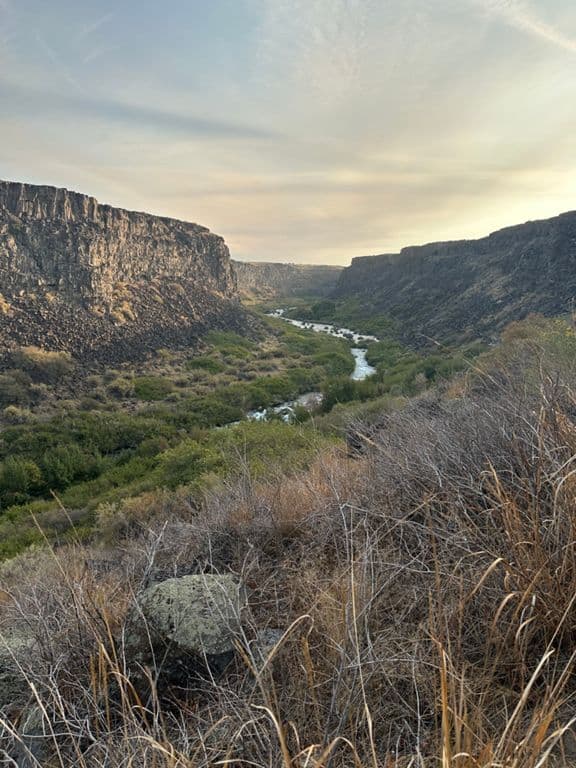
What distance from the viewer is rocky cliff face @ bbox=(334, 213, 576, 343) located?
3716cm

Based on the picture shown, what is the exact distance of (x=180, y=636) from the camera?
85.4 inches

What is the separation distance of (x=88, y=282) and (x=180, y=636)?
42.6 m

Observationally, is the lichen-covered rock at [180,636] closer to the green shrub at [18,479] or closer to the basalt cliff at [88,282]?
the green shrub at [18,479]

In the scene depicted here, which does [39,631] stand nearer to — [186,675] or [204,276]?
[186,675]

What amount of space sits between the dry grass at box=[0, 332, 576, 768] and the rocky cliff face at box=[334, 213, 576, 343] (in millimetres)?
25360

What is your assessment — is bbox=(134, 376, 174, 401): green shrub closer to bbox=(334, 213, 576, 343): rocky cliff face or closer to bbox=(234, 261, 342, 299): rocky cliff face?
bbox=(334, 213, 576, 343): rocky cliff face

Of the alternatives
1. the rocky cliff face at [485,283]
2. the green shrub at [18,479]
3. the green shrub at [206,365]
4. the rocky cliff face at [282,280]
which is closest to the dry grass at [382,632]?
the green shrub at [18,479]

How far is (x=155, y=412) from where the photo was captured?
84.5ft

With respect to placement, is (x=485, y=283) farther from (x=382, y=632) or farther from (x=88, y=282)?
(x=382, y=632)

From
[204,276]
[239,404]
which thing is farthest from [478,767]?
[204,276]

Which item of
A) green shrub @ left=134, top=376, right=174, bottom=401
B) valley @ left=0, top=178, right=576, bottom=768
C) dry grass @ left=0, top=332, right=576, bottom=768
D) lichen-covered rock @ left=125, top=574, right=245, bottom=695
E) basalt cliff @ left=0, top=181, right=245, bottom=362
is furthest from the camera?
basalt cliff @ left=0, top=181, right=245, bottom=362

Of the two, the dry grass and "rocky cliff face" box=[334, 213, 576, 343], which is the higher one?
"rocky cliff face" box=[334, 213, 576, 343]

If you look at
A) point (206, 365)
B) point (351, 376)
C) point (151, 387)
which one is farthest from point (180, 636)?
point (206, 365)

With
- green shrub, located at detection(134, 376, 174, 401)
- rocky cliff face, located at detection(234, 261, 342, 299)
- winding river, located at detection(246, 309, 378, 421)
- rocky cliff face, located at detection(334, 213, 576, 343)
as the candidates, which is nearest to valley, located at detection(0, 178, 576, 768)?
green shrub, located at detection(134, 376, 174, 401)
